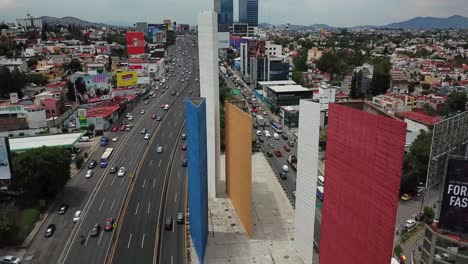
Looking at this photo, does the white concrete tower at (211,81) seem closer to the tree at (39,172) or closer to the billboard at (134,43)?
the tree at (39,172)

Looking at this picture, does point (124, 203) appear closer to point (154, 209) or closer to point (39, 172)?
point (154, 209)

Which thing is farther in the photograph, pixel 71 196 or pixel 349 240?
pixel 71 196

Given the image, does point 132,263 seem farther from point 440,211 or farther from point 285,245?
point 440,211

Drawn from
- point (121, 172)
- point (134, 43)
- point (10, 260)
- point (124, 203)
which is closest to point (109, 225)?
point (124, 203)

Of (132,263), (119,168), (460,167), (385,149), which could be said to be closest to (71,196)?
(119,168)

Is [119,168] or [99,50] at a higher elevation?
[99,50]

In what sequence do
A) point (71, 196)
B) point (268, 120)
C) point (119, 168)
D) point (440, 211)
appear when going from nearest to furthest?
1. point (440, 211)
2. point (71, 196)
3. point (119, 168)
4. point (268, 120)

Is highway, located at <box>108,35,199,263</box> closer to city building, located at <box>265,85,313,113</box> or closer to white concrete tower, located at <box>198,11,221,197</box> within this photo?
white concrete tower, located at <box>198,11,221,197</box>

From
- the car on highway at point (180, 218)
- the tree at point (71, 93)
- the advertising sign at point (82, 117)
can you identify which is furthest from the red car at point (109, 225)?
the tree at point (71, 93)
